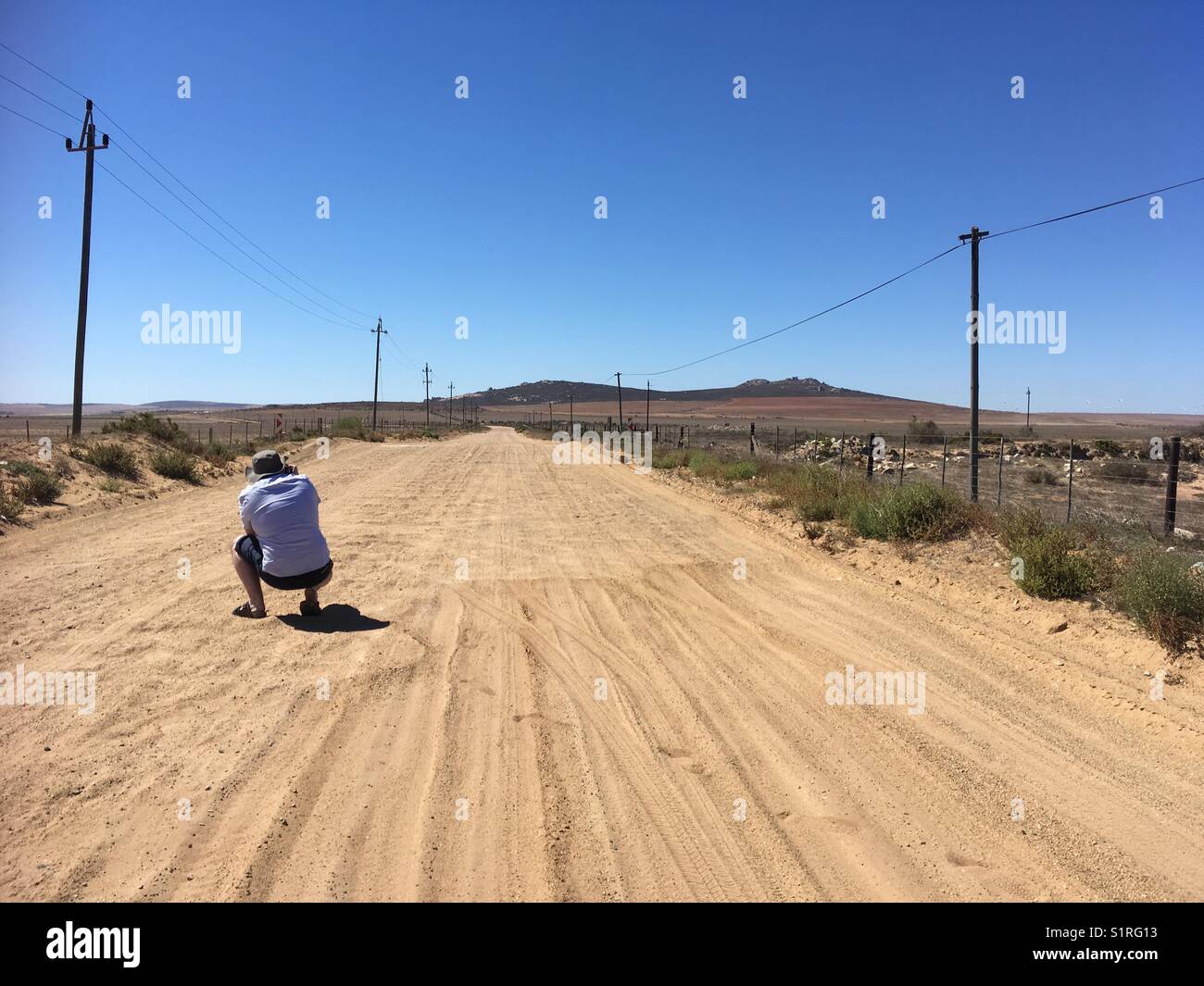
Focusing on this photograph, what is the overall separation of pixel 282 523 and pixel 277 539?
0.14 metres

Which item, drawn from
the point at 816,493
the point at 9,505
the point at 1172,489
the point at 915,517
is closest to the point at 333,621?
the point at 915,517

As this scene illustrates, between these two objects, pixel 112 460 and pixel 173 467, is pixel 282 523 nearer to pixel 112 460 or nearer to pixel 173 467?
pixel 112 460

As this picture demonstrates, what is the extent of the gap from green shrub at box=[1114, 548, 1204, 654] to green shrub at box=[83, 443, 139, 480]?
59.7ft

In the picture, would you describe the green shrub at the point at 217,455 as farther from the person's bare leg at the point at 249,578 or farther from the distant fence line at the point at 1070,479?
the distant fence line at the point at 1070,479

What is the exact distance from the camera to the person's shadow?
21.6ft

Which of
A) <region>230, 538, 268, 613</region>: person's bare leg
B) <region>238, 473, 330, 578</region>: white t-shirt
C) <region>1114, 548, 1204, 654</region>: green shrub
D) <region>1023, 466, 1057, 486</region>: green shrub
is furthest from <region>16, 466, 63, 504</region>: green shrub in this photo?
<region>1023, 466, 1057, 486</region>: green shrub

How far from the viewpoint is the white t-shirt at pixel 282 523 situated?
21.3 feet

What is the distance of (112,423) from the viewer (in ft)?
74.7

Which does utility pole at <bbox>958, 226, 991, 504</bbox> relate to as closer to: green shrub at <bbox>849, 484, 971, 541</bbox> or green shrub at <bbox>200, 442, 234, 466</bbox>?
green shrub at <bbox>849, 484, 971, 541</bbox>

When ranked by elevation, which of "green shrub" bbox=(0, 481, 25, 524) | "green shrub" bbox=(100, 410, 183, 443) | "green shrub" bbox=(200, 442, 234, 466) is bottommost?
"green shrub" bbox=(0, 481, 25, 524)

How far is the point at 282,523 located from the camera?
6500 millimetres
